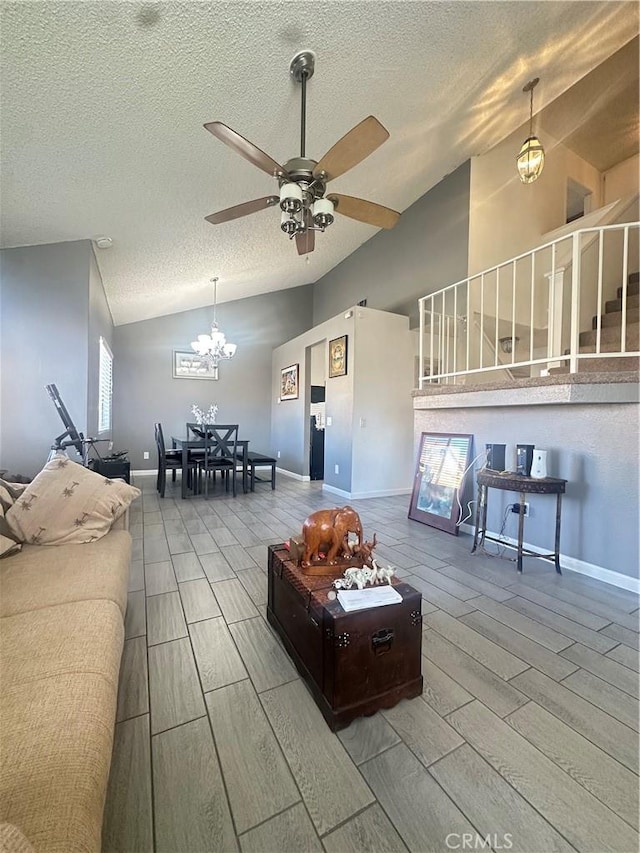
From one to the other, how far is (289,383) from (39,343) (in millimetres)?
4057

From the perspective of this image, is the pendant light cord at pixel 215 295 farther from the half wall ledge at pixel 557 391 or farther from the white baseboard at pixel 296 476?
the half wall ledge at pixel 557 391

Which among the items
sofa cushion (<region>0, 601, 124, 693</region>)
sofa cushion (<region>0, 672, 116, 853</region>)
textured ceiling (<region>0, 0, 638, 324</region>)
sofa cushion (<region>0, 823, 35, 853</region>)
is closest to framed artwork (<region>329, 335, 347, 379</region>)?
textured ceiling (<region>0, 0, 638, 324</region>)

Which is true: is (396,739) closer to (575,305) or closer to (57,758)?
(57,758)

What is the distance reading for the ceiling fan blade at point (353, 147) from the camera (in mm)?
1850

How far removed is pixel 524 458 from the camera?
2.73m

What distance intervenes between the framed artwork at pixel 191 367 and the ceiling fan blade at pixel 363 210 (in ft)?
17.0

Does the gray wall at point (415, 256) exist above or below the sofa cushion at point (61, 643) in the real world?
above

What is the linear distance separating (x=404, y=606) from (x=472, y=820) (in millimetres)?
556

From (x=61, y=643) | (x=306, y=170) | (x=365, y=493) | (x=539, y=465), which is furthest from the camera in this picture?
(x=365, y=493)

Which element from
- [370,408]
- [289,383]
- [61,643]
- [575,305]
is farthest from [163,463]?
[575,305]

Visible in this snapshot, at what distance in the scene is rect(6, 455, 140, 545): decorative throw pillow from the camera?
5.58 feet

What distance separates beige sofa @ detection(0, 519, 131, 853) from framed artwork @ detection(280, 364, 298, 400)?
17.3ft

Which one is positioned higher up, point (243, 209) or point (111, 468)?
point (243, 209)

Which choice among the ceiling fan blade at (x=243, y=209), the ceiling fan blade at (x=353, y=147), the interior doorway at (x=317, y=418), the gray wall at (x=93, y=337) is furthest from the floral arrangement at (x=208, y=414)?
the ceiling fan blade at (x=353, y=147)
